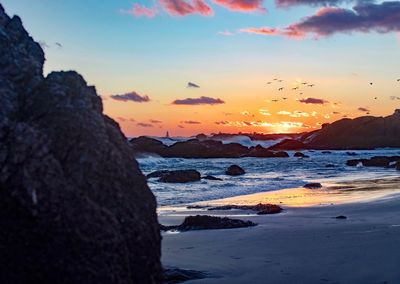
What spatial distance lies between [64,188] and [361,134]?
95.1m

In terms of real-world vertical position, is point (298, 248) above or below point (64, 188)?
below

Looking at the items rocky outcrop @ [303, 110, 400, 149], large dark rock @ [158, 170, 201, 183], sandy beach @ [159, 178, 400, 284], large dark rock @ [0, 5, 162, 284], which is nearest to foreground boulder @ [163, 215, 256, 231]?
sandy beach @ [159, 178, 400, 284]

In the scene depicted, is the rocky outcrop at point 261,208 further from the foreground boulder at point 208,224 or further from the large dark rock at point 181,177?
the large dark rock at point 181,177

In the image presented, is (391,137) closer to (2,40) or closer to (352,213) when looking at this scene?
(352,213)

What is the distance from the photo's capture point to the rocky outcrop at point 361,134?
293ft

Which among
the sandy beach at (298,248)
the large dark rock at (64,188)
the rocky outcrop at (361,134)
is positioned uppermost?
the rocky outcrop at (361,134)

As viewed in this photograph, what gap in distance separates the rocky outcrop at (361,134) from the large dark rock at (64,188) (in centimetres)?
8586

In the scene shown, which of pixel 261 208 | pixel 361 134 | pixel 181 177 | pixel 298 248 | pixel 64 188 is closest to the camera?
pixel 64 188

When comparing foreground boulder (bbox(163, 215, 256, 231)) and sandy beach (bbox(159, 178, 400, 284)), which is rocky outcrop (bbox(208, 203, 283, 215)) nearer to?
sandy beach (bbox(159, 178, 400, 284))

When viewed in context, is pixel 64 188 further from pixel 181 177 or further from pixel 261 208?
pixel 181 177

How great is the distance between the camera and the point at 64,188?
3.65 metres

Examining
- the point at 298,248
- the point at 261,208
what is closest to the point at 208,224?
the point at 298,248

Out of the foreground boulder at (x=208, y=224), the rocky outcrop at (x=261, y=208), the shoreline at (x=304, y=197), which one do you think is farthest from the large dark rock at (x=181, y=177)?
the foreground boulder at (x=208, y=224)

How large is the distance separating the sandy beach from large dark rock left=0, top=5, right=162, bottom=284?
2.25m
